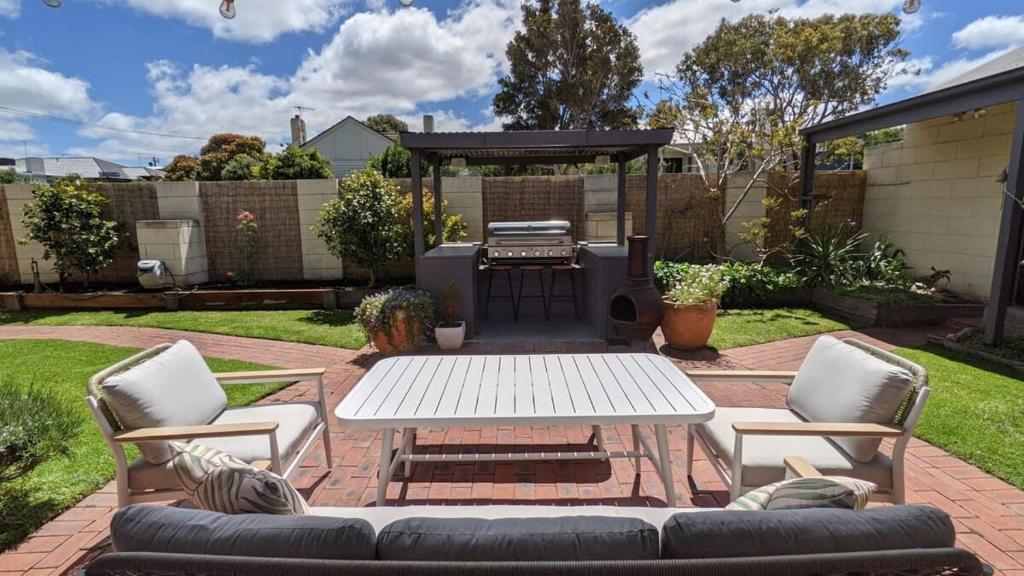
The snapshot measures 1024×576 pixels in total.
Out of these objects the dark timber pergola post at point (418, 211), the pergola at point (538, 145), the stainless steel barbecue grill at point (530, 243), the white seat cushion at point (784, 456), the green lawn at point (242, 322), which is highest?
the pergola at point (538, 145)

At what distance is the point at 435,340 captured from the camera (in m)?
5.16

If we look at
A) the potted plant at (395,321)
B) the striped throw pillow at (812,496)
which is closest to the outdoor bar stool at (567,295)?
the potted plant at (395,321)

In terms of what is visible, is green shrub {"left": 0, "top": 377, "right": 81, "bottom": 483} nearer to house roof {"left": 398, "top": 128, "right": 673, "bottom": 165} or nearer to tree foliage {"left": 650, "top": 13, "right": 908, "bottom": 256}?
house roof {"left": 398, "top": 128, "right": 673, "bottom": 165}

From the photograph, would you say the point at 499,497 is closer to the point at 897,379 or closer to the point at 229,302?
the point at 897,379

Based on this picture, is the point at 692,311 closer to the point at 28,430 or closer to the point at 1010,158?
the point at 1010,158

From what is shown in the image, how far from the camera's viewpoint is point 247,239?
810 centimetres

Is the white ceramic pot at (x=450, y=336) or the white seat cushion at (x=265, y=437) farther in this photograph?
the white ceramic pot at (x=450, y=336)

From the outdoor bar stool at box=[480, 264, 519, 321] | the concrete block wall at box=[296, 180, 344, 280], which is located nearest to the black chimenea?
the outdoor bar stool at box=[480, 264, 519, 321]

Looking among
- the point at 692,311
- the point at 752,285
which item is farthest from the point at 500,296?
the point at 752,285

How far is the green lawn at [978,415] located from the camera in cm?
284

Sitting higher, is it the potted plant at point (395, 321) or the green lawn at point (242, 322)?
the potted plant at point (395, 321)

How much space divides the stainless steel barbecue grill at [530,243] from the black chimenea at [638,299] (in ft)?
3.33

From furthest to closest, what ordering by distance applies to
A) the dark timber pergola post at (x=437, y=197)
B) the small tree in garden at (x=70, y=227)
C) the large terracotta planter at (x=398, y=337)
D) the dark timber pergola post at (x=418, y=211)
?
the small tree in garden at (x=70, y=227)
the dark timber pergola post at (x=437, y=197)
the dark timber pergola post at (x=418, y=211)
the large terracotta planter at (x=398, y=337)

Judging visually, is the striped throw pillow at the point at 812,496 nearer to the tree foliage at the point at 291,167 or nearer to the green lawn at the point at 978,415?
the green lawn at the point at 978,415
